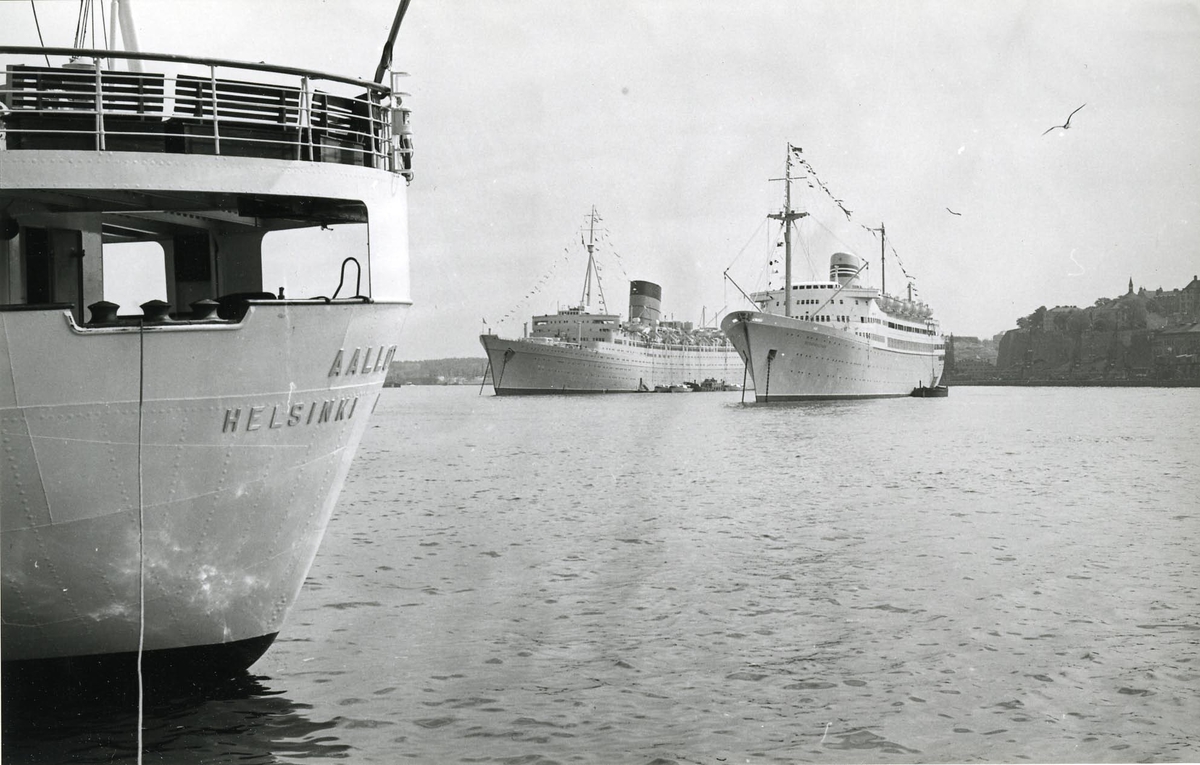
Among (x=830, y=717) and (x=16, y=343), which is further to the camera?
(x=830, y=717)

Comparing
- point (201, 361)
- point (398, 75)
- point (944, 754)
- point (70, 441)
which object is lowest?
point (944, 754)

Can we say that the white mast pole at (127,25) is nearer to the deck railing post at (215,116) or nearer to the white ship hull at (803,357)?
the deck railing post at (215,116)

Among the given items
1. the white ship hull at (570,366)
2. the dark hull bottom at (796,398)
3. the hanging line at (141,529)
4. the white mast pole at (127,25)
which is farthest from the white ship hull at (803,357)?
the hanging line at (141,529)

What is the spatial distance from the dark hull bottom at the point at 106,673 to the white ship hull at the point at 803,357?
4769 cm

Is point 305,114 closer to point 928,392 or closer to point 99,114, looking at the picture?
point 99,114

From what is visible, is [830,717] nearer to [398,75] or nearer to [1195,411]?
[398,75]

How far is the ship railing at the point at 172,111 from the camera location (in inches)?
223

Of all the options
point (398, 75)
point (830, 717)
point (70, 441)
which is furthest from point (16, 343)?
point (830, 717)

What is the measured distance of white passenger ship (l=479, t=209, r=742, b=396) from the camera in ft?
255

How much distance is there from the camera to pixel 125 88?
6.10 meters

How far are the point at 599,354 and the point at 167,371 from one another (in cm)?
7387

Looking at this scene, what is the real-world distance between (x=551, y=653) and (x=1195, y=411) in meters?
57.6

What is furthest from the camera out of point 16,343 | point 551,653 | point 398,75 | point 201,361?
point 551,653

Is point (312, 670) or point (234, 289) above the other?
point (234, 289)
